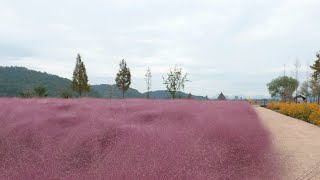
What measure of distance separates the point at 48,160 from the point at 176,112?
2378 mm

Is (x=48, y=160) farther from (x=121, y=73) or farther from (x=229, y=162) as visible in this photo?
(x=121, y=73)

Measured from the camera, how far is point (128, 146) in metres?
2.73

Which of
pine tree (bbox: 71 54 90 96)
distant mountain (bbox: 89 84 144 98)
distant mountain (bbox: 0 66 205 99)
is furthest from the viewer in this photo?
distant mountain (bbox: 0 66 205 99)

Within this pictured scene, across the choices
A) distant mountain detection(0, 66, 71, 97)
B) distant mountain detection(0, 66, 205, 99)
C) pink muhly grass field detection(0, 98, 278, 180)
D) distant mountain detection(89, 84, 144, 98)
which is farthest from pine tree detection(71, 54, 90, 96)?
pink muhly grass field detection(0, 98, 278, 180)

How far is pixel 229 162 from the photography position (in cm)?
347

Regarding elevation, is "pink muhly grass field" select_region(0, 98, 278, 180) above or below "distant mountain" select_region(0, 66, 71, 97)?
below

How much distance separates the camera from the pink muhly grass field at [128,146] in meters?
2.33

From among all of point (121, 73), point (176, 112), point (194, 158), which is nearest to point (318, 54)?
point (121, 73)

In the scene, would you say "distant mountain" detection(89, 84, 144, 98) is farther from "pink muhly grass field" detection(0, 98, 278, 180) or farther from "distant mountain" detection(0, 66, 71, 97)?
"distant mountain" detection(0, 66, 71, 97)

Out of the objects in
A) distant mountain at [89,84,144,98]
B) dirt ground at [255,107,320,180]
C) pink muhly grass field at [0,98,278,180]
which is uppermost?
distant mountain at [89,84,144,98]

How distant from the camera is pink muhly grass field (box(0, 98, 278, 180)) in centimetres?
233

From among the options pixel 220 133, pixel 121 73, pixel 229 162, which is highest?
pixel 121 73

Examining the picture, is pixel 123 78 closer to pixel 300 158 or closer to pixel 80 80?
pixel 80 80

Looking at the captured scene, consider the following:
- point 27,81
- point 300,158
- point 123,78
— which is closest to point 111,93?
point 300,158
